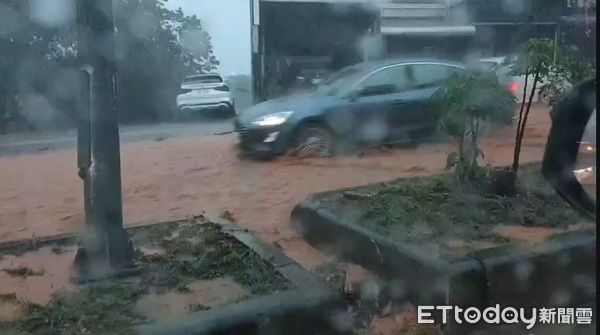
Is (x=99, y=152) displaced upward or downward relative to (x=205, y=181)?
upward

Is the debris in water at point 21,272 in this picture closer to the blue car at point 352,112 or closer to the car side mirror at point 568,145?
the blue car at point 352,112

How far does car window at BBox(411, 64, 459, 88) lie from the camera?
2006 millimetres

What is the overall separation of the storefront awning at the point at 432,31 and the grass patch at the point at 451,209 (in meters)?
0.45

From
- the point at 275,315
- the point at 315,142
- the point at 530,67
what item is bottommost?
the point at 275,315

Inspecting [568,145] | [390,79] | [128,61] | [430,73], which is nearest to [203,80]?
[128,61]

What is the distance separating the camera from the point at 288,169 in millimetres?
2172

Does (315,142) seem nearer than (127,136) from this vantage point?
No

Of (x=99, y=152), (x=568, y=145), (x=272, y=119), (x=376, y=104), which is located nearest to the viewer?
(x=568, y=145)

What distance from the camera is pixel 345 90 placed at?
6.47 ft

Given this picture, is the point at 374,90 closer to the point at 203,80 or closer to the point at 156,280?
the point at 203,80

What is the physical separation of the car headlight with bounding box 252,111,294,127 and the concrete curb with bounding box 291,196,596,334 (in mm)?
420

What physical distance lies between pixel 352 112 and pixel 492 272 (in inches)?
23.8

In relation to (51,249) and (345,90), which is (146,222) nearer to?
(51,249)

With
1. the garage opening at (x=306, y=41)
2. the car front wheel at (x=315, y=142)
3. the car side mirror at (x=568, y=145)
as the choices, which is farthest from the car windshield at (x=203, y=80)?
the car side mirror at (x=568, y=145)
